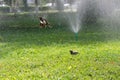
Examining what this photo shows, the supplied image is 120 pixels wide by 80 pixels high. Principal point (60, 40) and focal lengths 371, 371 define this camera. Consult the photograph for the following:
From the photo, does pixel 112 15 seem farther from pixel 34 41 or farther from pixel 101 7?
pixel 34 41

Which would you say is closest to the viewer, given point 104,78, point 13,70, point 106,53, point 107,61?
point 104,78

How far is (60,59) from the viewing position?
12.0 m

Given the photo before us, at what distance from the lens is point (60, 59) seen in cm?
1204

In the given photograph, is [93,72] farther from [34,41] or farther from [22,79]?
[34,41]

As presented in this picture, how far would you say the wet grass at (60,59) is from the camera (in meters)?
9.91


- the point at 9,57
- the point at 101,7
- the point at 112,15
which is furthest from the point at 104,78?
the point at 112,15

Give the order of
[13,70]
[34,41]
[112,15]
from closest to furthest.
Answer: [13,70] < [34,41] < [112,15]

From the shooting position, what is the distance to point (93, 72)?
10055mm

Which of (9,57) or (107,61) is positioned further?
(9,57)

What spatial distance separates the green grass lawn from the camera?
32.5ft

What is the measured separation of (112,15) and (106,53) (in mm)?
18350

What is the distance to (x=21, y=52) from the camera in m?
13.7

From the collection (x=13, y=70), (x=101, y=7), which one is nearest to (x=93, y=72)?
(x=13, y=70)

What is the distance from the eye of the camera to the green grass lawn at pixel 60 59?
9.91 m
